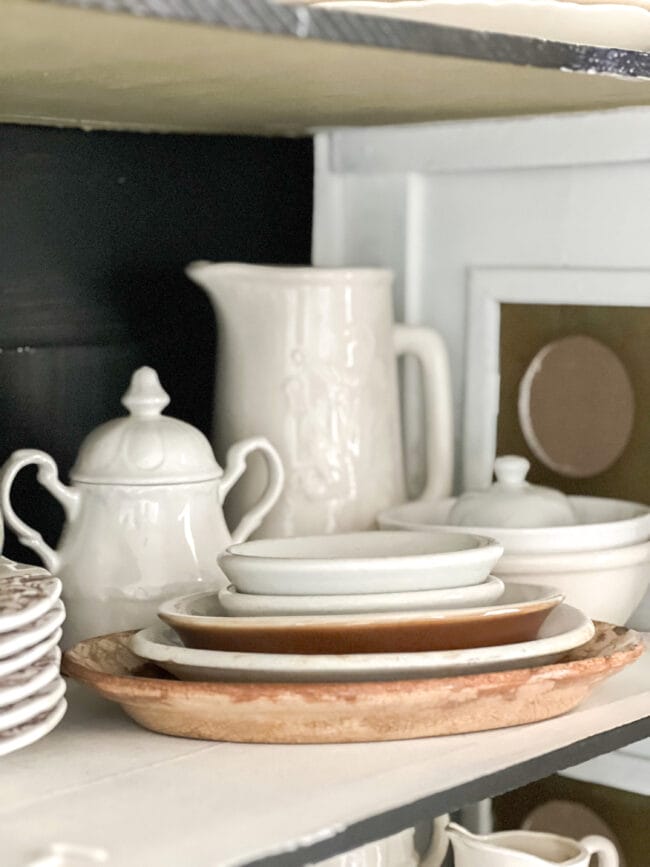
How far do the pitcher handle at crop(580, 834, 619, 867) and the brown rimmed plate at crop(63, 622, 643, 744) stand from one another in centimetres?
14

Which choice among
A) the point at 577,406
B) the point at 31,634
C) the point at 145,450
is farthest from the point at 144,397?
the point at 577,406

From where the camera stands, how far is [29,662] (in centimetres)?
74

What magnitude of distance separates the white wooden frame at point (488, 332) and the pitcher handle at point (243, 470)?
0.70 ft

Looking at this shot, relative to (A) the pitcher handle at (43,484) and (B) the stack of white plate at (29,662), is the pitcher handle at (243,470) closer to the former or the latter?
(A) the pitcher handle at (43,484)

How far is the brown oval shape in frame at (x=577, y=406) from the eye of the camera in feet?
3.65

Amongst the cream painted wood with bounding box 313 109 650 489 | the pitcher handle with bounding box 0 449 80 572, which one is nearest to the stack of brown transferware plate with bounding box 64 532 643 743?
the pitcher handle with bounding box 0 449 80 572

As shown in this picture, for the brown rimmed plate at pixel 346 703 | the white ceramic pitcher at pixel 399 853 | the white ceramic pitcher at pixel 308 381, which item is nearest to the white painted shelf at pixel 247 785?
the brown rimmed plate at pixel 346 703

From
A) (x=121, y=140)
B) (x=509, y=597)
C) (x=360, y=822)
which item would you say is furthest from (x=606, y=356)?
(x=360, y=822)

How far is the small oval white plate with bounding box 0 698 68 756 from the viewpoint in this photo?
73 centimetres

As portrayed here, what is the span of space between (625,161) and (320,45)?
41cm

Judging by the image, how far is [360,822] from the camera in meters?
0.68

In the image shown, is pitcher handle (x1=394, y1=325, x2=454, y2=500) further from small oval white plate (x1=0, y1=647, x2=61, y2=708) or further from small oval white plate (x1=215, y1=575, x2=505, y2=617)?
small oval white plate (x1=0, y1=647, x2=61, y2=708)

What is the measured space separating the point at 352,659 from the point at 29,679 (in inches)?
6.4

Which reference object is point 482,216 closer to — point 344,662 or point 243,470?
point 243,470
